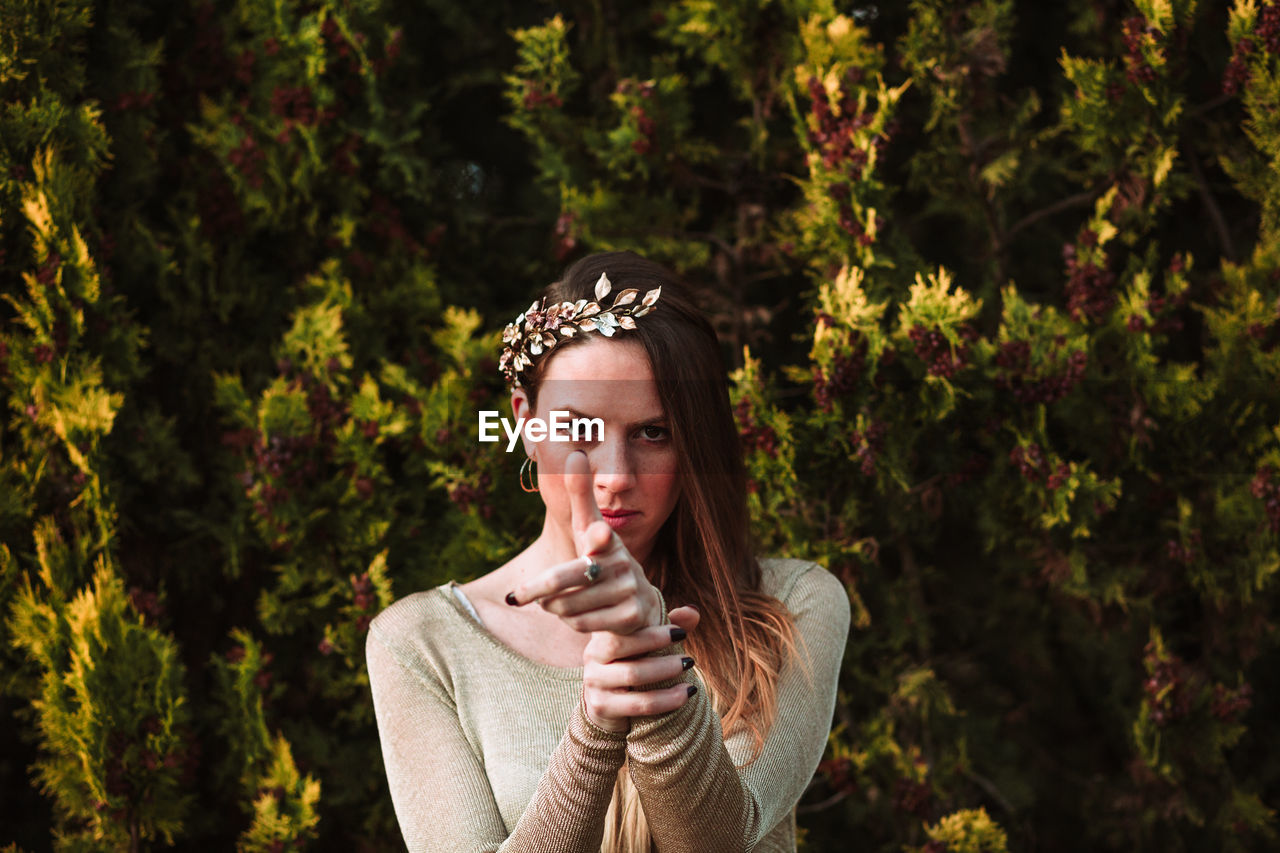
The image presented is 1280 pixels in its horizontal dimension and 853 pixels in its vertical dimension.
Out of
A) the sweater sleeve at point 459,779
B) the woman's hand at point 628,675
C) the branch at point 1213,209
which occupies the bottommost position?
the sweater sleeve at point 459,779

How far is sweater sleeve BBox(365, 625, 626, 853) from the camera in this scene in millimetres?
1434

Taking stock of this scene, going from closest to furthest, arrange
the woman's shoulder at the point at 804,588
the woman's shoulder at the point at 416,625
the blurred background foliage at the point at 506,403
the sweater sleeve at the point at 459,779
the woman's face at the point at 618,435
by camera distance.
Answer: the sweater sleeve at the point at 459,779 < the woman's face at the point at 618,435 < the woman's shoulder at the point at 416,625 < the woman's shoulder at the point at 804,588 < the blurred background foliage at the point at 506,403

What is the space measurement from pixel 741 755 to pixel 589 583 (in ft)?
2.19

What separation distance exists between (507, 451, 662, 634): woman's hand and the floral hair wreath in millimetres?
→ 661

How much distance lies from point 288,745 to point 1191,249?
10.1 feet

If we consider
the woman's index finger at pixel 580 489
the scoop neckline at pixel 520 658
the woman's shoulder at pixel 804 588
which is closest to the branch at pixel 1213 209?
the woman's shoulder at pixel 804 588

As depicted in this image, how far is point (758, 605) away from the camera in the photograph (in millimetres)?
2000

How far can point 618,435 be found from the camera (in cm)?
178

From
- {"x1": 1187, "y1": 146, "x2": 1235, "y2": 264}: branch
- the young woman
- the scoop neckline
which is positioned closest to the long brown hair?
the young woman

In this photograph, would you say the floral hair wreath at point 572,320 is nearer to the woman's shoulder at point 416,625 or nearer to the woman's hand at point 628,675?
the woman's shoulder at point 416,625

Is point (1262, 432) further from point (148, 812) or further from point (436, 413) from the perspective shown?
point (148, 812)

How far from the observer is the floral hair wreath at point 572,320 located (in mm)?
1865

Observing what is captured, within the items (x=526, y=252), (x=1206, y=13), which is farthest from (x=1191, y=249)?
(x=526, y=252)

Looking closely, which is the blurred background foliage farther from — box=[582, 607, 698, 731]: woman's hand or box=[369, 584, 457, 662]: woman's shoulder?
box=[582, 607, 698, 731]: woman's hand
